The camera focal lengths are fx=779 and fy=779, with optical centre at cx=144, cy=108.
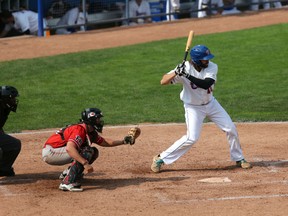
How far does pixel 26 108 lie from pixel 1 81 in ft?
6.44

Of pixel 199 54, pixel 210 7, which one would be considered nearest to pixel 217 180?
pixel 199 54

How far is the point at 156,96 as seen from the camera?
17.0 meters

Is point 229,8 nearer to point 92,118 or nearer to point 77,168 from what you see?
point 92,118

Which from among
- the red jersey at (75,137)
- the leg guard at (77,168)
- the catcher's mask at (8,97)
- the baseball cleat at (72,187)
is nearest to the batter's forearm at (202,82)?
the red jersey at (75,137)

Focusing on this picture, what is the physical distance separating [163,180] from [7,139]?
2201 mm

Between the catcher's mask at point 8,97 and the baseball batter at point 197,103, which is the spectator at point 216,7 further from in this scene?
the catcher's mask at point 8,97

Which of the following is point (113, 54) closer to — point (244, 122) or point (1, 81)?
point (1, 81)

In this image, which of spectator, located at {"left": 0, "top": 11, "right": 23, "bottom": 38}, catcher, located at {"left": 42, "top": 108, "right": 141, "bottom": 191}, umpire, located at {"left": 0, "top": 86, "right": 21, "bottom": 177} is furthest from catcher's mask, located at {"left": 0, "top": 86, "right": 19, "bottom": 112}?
spectator, located at {"left": 0, "top": 11, "right": 23, "bottom": 38}

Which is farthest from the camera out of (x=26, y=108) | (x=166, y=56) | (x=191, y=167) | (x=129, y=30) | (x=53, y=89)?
(x=129, y=30)

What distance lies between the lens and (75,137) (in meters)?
9.87

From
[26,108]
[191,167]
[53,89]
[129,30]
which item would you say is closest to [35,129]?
[26,108]

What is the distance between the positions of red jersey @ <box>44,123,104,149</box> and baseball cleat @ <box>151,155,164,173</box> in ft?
3.27

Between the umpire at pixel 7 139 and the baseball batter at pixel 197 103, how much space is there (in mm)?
1957

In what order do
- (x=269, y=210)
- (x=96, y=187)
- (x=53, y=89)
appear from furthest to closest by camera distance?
(x=53, y=89), (x=96, y=187), (x=269, y=210)
